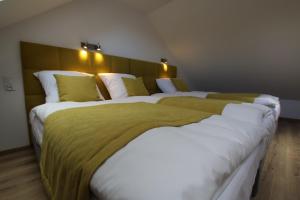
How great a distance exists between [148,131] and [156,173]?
0.94 ft

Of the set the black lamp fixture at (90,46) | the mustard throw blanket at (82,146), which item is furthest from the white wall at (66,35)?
the mustard throw blanket at (82,146)

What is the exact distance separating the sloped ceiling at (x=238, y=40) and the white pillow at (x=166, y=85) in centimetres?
102

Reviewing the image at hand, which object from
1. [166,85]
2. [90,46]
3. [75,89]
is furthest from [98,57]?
[166,85]

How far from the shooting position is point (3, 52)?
188 centimetres

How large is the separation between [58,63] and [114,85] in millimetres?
762

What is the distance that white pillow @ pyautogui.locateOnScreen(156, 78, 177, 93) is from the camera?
11.1 feet

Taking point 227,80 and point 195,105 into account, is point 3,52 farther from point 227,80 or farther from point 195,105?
point 227,80

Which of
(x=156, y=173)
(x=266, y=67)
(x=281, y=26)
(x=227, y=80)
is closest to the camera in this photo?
(x=156, y=173)

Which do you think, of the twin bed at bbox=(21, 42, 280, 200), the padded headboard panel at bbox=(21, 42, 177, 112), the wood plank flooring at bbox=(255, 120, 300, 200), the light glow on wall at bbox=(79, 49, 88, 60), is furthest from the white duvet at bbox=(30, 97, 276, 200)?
the light glow on wall at bbox=(79, 49, 88, 60)

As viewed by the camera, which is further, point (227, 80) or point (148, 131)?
point (227, 80)

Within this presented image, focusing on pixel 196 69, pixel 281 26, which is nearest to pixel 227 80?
pixel 196 69

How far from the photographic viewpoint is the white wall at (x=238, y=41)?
2648mm

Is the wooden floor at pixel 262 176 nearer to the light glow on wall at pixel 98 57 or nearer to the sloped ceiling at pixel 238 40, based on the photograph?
the light glow on wall at pixel 98 57

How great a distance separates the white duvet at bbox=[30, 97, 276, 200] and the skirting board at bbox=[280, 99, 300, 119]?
4.61 meters
